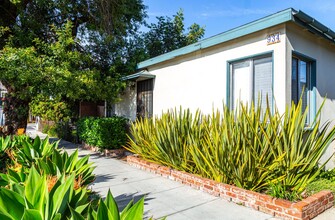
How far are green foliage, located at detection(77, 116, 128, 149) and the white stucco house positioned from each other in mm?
2469

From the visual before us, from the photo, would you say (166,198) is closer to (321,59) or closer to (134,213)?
(134,213)

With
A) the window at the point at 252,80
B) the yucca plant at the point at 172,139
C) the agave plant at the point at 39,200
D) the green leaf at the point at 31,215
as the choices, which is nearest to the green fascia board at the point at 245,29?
the window at the point at 252,80

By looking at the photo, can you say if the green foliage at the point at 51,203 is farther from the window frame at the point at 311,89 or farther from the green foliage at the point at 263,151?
the window frame at the point at 311,89

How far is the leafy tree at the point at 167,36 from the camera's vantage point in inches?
668

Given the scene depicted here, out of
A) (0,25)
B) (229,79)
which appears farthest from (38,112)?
(229,79)

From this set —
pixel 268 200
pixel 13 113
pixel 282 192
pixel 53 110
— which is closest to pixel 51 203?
pixel 268 200

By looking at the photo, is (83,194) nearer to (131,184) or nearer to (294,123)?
(131,184)

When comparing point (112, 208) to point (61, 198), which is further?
point (61, 198)

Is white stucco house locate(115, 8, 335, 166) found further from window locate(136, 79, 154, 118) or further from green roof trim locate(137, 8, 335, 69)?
window locate(136, 79, 154, 118)

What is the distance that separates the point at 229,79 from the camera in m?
6.89

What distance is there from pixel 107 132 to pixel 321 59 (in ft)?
24.7

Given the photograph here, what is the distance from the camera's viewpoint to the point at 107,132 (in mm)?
9547

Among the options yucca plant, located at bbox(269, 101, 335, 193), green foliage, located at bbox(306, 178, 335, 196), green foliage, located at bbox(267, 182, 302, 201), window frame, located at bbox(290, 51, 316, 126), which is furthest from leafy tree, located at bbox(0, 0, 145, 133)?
green foliage, located at bbox(306, 178, 335, 196)

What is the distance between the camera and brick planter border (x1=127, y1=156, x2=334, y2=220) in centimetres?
388
